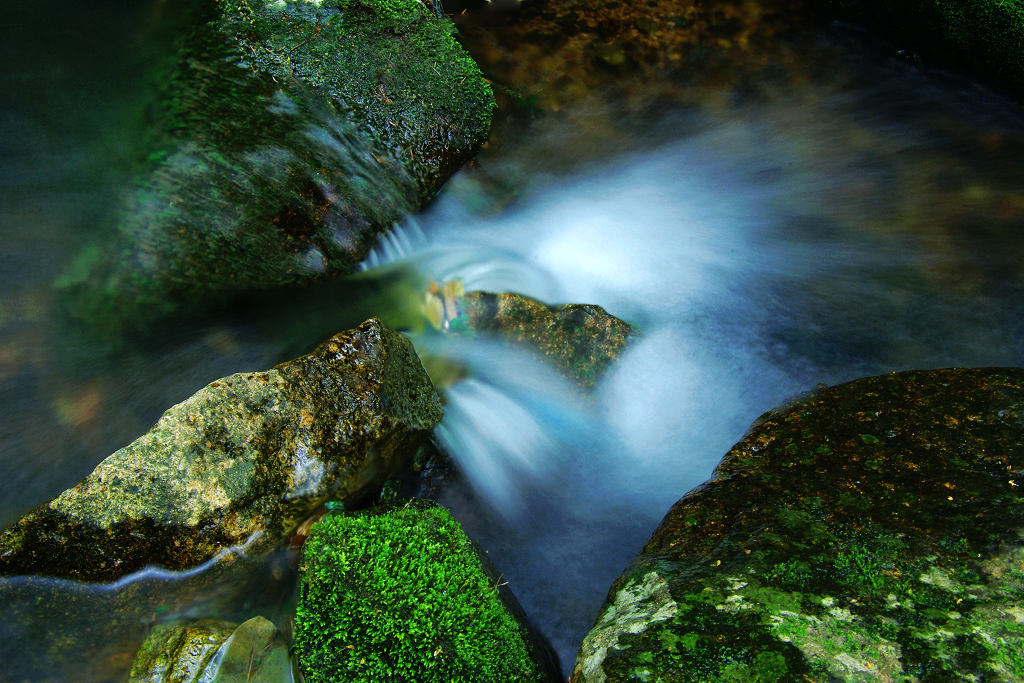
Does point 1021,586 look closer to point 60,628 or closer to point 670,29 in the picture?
point 60,628

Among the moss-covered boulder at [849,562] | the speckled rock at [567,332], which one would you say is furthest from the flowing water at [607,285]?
the moss-covered boulder at [849,562]

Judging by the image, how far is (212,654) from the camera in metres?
2.81

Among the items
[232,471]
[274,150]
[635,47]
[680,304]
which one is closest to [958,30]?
[635,47]

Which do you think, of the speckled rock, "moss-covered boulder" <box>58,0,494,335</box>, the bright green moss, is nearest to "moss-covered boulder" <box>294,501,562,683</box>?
the bright green moss

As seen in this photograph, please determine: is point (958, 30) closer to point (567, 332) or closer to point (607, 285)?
point (607, 285)

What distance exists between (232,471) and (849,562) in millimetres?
2950

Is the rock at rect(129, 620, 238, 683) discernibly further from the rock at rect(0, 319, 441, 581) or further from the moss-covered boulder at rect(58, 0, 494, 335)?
the moss-covered boulder at rect(58, 0, 494, 335)

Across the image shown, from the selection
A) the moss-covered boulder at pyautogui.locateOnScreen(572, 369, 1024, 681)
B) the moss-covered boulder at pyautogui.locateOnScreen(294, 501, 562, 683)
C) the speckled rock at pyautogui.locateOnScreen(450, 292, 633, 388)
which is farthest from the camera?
the speckled rock at pyautogui.locateOnScreen(450, 292, 633, 388)

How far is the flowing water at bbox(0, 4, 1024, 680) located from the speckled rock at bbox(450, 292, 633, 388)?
0.44ft

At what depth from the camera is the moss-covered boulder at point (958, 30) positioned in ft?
15.6

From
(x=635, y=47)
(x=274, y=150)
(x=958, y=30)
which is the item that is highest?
(x=958, y=30)

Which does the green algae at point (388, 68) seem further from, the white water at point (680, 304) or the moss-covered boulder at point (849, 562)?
the moss-covered boulder at point (849, 562)

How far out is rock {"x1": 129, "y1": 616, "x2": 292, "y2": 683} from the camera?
2744 mm

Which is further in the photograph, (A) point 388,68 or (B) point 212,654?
(A) point 388,68
